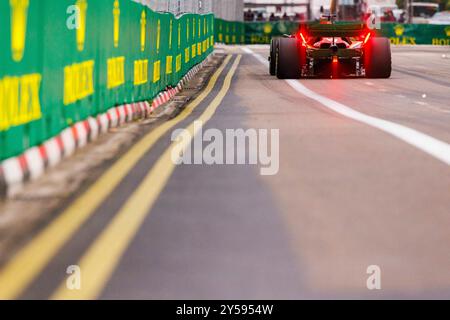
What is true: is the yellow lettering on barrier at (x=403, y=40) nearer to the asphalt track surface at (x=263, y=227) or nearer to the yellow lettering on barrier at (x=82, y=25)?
the asphalt track surface at (x=263, y=227)

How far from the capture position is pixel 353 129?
13898 millimetres

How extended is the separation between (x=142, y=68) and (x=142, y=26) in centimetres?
58

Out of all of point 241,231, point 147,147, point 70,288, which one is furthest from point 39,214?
point 147,147

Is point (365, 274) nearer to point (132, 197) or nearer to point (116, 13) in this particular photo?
point (132, 197)

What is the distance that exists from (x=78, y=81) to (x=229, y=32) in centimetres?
6508

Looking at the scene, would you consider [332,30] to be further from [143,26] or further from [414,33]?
[414,33]

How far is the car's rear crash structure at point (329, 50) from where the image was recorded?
28.8 m

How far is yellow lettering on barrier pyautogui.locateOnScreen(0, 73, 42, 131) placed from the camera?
942 centimetres

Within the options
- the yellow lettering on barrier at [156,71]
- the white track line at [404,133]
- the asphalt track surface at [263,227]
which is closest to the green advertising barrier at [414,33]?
the yellow lettering on barrier at [156,71]

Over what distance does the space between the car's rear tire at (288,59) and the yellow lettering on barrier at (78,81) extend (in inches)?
610

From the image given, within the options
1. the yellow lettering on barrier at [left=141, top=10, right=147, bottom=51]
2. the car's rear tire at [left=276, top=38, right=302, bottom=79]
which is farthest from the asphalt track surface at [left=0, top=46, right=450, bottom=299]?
the car's rear tire at [left=276, top=38, right=302, bottom=79]

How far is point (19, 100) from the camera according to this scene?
9922 mm

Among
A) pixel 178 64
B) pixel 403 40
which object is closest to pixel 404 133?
pixel 178 64

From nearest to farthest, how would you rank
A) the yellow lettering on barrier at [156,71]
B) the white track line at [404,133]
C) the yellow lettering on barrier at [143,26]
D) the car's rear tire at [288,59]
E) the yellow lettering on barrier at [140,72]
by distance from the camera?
1. the white track line at [404,133]
2. the yellow lettering on barrier at [140,72]
3. the yellow lettering on barrier at [143,26]
4. the yellow lettering on barrier at [156,71]
5. the car's rear tire at [288,59]
